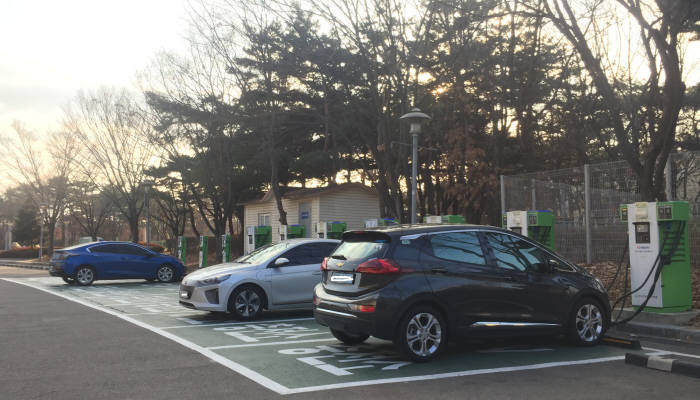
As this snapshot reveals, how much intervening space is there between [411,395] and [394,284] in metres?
1.54

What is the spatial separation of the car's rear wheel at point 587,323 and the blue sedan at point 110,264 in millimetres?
15826

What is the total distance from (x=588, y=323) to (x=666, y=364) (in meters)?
1.64

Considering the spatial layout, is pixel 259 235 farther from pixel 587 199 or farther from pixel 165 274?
pixel 587 199

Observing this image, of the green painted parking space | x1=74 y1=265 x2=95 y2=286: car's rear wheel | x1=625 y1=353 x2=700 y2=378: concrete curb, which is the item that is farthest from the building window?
x1=625 y1=353 x2=700 y2=378: concrete curb

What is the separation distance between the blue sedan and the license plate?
47.2 ft

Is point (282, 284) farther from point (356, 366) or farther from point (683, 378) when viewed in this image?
point (683, 378)

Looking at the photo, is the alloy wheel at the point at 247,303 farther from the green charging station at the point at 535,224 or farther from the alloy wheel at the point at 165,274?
the alloy wheel at the point at 165,274

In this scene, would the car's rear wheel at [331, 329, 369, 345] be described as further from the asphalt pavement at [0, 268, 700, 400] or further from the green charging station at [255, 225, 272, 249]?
the green charging station at [255, 225, 272, 249]

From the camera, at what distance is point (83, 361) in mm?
7133

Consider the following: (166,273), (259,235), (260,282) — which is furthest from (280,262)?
(259,235)

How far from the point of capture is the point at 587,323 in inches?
321

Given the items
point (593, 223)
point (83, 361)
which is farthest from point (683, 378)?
point (593, 223)

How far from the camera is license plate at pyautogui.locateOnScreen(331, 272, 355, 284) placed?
718cm

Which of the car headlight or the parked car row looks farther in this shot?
the car headlight
